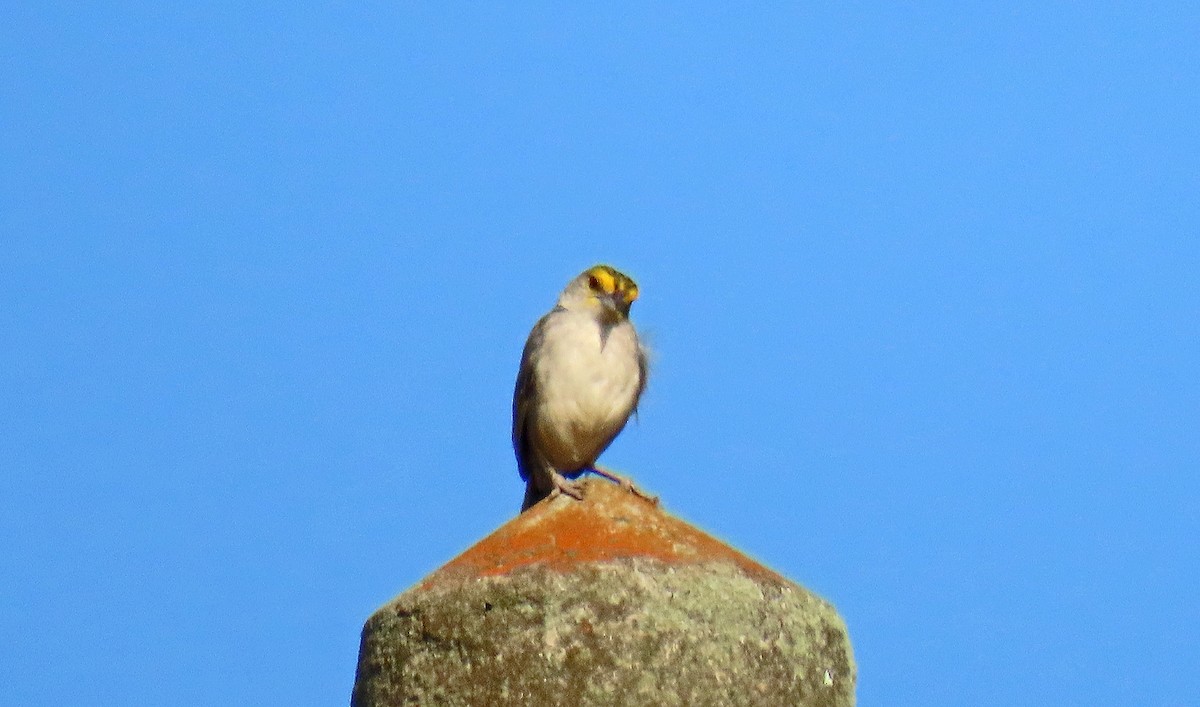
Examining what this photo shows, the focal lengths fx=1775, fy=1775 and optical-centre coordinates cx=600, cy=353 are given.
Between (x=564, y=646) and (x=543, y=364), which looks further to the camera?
(x=543, y=364)

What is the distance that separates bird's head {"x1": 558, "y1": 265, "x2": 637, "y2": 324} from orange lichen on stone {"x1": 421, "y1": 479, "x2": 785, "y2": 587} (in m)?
4.33

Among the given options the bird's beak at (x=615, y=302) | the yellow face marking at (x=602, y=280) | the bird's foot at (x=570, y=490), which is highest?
the yellow face marking at (x=602, y=280)

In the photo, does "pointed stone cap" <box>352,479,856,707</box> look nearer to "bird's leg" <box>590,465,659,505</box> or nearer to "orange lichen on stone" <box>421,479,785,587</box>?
"orange lichen on stone" <box>421,479,785,587</box>

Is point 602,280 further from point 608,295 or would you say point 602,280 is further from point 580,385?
point 580,385

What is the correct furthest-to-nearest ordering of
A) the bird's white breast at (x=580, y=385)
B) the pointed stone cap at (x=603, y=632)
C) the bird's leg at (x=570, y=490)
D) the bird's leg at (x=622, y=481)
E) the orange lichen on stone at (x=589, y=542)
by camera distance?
the bird's white breast at (x=580, y=385)
the bird's leg at (x=622, y=481)
the bird's leg at (x=570, y=490)
the orange lichen on stone at (x=589, y=542)
the pointed stone cap at (x=603, y=632)

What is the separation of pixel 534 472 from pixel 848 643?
15.8 ft

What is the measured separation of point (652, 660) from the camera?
4574 millimetres

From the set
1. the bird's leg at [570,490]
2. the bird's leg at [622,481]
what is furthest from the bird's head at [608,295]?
the bird's leg at [570,490]

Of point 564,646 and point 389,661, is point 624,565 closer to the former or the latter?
point 564,646

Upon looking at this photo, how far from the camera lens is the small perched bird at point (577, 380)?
367 inches

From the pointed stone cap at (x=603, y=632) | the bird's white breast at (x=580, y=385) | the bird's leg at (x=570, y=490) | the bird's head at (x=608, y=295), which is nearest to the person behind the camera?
the pointed stone cap at (x=603, y=632)

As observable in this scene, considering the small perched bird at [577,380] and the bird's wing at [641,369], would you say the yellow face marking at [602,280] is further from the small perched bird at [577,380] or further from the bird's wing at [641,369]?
the bird's wing at [641,369]

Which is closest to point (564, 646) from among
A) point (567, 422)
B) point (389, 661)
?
point (389, 661)

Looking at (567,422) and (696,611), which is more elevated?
(567,422)
